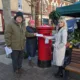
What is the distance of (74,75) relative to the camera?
14.5 feet

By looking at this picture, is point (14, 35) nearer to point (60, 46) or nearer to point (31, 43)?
point (31, 43)

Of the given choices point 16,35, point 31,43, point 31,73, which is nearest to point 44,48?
point 31,43

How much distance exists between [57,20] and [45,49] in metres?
1.07

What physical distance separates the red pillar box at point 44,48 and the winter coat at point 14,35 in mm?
Answer: 704

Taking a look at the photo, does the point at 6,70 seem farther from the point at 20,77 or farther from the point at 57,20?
the point at 57,20

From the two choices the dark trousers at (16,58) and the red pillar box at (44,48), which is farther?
the red pillar box at (44,48)

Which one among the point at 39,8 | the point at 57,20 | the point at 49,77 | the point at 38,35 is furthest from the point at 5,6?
the point at 39,8

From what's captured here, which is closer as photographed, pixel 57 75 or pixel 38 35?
pixel 57 75

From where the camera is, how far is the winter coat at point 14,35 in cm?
431

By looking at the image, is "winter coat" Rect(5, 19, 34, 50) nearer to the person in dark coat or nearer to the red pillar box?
the person in dark coat

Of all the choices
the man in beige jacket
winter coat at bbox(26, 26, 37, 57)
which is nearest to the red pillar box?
winter coat at bbox(26, 26, 37, 57)

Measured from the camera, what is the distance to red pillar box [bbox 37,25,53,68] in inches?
194

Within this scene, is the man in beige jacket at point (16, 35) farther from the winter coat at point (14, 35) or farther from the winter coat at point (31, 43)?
the winter coat at point (31, 43)

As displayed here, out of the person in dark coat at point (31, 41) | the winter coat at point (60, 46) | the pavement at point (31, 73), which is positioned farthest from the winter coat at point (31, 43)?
the winter coat at point (60, 46)
